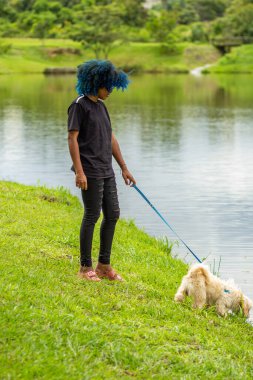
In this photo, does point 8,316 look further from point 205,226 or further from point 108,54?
point 108,54

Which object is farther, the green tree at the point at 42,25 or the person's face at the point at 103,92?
the green tree at the point at 42,25

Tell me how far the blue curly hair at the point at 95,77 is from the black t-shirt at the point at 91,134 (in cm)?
9

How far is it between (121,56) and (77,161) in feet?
247

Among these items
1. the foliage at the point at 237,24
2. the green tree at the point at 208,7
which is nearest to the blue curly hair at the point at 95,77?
the foliage at the point at 237,24

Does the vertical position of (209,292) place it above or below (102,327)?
below

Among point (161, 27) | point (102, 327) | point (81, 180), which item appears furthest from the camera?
point (161, 27)

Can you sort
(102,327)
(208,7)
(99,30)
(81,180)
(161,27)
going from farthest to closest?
(208,7), (161,27), (99,30), (81,180), (102,327)

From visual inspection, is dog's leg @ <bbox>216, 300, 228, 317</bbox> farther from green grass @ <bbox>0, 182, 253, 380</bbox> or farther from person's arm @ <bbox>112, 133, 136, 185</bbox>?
person's arm @ <bbox>112, 133, 136, 185</bbox>

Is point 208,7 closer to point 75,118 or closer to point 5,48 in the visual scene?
point 5,48

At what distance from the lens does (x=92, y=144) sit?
7.26 metres

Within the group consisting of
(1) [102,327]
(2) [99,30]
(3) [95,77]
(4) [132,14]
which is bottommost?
(1) [102,327]

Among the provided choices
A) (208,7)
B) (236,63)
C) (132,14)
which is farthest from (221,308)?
(208,7)

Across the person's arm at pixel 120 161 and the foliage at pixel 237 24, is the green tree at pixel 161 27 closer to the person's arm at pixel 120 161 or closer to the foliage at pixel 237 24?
the foliage at pixel 237 24

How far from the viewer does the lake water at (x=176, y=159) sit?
1313 cm
